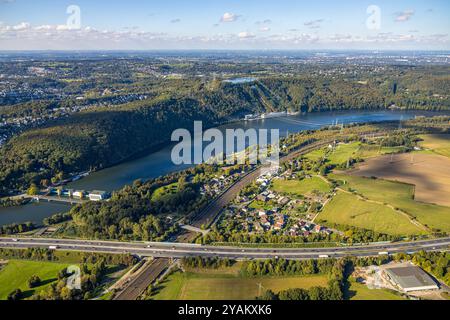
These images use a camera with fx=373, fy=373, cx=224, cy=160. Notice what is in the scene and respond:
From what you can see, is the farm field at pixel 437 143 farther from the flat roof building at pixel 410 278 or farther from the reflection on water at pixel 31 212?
the reflection on water at pixel 31 212

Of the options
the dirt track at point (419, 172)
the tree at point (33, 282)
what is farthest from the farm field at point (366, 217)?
the tree at point (33, 282)

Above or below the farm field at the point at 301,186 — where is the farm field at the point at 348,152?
above

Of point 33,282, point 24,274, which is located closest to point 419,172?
point 33,282

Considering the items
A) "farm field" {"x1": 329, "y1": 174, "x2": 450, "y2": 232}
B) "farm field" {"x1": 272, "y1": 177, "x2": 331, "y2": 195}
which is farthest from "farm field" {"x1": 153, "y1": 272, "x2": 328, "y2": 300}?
"farm field" {"x1": 272, "y1": 177, "x2": 331, "y2": 195}

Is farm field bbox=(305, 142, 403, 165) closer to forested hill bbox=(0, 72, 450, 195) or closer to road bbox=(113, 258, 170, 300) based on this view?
forested hill bbox=(0, 72, 450, 195)

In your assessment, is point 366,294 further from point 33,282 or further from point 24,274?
point 24,274

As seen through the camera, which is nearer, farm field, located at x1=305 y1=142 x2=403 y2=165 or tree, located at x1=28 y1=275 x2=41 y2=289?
tree, located at x1=28 y1=275 x2=41 y2=289
